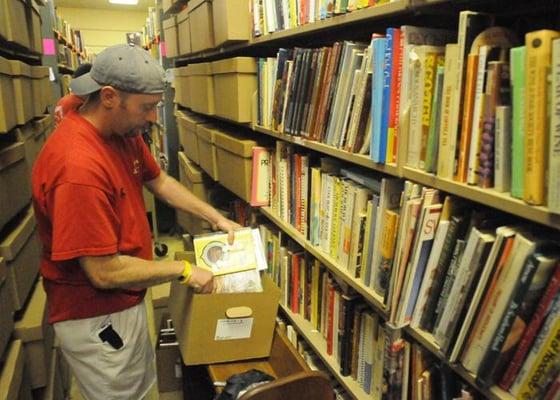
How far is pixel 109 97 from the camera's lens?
1.26 m

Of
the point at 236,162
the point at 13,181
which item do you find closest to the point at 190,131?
the point at 236,162

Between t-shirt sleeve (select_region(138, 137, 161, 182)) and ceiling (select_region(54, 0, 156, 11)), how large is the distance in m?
6.82

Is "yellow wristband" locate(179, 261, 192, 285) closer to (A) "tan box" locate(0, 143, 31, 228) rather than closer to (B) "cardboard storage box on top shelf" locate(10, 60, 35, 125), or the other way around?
(A) "tan box" locate(0, 143, 31, 228)

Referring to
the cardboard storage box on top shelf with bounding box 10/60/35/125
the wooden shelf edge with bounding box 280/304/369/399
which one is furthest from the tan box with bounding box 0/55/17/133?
the wooden shelf edge with bounding box 280/304/369/399

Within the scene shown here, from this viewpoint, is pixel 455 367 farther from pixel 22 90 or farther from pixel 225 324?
pixel 22 90

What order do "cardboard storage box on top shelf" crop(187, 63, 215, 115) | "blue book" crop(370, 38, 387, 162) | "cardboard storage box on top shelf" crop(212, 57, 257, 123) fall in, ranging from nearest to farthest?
"blue book" crop(370, 38, 387, 162), "cardboard storage box on top shelf" crop(212, 57, 257, 123), "cardboard storage box on top shelf" crop(187, 63, 215, 115)

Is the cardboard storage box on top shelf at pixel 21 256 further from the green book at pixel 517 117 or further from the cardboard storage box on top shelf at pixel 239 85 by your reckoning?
the green book at pixel 517 117

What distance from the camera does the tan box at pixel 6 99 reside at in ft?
4.61

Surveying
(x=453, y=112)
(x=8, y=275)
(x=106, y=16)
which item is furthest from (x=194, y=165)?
(x=106, y=16)

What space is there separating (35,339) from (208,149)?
1.34 m

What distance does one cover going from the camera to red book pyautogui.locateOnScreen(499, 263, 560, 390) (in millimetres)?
722

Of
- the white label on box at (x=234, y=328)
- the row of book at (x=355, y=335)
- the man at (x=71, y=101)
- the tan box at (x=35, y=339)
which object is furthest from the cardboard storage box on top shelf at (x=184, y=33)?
the white label on box at (x=234, y=328)

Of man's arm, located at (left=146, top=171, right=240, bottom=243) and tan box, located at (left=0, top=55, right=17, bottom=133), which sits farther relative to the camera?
man's arm, located at (left=146, top=171, right=240, bottom=243)

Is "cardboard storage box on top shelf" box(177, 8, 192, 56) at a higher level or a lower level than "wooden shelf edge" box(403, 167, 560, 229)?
higher
